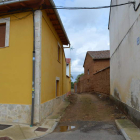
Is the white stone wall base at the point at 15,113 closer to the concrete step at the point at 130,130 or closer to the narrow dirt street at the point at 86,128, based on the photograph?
the narrow dirt street at the point at 86,128

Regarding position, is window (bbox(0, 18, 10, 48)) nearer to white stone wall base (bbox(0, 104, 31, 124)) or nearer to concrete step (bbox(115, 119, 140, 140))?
white stone wall base (bbox(0, 104, 31, 124))

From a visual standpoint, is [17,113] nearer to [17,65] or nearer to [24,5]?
[17,65]

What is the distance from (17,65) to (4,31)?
1795mm

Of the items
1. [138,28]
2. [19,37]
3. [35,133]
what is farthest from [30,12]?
[35,133]

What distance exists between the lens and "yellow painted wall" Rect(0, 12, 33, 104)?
5.97 meters

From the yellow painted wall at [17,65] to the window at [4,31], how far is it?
0.58 feet

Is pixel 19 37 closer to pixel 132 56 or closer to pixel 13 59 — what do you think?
pixel 13 59

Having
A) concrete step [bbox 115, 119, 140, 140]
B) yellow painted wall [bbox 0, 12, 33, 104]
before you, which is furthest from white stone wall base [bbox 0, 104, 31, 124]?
concrete step [bbox 115, 119, 140, 140]

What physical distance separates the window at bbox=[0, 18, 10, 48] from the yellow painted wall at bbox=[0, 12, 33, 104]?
0.18 m

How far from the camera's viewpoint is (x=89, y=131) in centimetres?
509

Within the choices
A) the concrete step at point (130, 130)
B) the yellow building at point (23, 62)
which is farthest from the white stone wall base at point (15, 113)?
the concrete step at point (130, 130)

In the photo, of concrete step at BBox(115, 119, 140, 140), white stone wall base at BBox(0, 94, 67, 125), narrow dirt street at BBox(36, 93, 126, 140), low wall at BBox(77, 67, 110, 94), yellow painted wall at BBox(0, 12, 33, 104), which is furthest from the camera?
low wall at BBox(77, 67, 110, 94)

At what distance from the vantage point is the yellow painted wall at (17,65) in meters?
5.97

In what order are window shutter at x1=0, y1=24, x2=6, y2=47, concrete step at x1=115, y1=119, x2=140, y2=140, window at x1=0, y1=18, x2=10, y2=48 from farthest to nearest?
window shutter at x1=0, y1=24, x2=6, y2=47 → window at x1=0, y1=18, x2=10, y2=48 → concrete step at x1=115, y1=119, x2=140, y2=140
